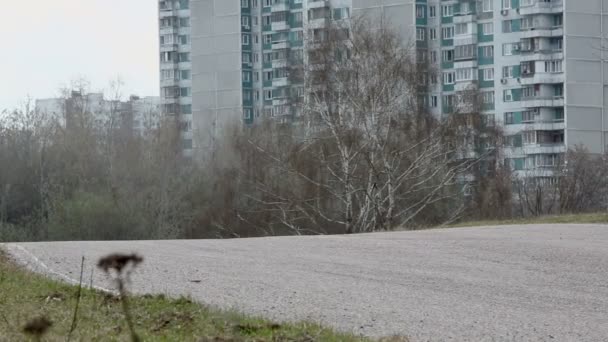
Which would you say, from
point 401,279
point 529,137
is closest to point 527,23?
point 529,137

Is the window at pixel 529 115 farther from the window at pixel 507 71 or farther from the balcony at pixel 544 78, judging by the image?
the window at pixel 507 71

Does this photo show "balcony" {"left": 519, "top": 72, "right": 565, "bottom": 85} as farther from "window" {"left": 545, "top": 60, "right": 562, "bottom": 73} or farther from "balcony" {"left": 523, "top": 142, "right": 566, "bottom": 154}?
"balcony" {"left": 523, "top": 142, "right": 566, "bottom": 154}

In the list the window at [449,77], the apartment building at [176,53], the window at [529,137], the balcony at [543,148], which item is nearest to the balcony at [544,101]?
the window at [529,137]

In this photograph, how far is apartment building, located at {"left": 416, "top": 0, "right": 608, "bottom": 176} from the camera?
86.8 m

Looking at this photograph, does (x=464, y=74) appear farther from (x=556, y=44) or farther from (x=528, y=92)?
(x=556, y=44)

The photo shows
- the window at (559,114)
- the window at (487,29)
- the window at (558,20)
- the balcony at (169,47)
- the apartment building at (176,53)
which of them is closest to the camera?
the window at (559,114)

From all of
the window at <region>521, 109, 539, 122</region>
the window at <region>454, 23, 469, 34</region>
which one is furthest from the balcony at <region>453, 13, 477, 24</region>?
the window at <region>521, 109, 539, 122</region>

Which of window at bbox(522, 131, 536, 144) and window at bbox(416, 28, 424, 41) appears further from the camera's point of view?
window at bbox(522, 131, 536, 144)

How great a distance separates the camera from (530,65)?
91.6 metres

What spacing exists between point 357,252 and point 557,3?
7213 centimetres

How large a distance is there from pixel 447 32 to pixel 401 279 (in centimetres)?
7927

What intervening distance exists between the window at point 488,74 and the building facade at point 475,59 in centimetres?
8

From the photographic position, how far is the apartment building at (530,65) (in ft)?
285

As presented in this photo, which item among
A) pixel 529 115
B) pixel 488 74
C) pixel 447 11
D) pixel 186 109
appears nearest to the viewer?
pixel 529 115
